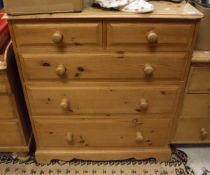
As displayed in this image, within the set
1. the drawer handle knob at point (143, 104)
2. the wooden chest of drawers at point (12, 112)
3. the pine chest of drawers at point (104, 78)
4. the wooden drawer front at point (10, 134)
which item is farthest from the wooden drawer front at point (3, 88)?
the drawer handle knob at point (143, 104)

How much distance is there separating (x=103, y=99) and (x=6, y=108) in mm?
524

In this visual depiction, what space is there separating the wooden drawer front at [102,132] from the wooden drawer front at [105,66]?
0.95 ft

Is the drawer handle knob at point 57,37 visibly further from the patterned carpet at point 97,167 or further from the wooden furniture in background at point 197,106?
the patterned carpet at point 97,167

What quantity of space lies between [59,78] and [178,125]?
29.9 inches

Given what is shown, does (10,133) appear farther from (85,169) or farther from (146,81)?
(146,81)

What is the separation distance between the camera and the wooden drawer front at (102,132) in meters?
1.31

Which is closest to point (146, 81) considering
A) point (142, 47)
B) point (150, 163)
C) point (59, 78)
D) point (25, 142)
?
point (142, 47)

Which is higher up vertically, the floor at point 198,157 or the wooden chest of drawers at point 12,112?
the wooden chest of drawers at point 12,112

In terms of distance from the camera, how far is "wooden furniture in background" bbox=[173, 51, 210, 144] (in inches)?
46.5

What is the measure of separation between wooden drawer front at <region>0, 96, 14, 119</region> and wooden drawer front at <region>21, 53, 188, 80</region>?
0.21m

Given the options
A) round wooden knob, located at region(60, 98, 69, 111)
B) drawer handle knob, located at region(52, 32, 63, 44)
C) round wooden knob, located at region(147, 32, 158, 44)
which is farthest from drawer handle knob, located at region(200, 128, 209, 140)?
drawer handle knob, located at region(52, 32, 63, 44)

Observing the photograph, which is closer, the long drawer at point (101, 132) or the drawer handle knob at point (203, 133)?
the long drawer at point (101, 132)

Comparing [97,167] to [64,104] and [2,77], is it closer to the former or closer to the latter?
[64,104]

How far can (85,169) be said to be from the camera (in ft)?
4.71
